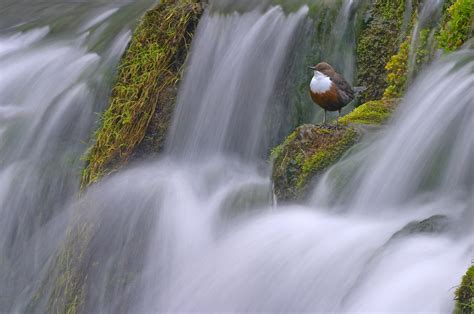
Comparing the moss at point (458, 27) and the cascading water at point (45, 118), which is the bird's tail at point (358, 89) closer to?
the moss at point (458, 27)

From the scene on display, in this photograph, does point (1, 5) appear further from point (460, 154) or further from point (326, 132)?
point (460, 154)

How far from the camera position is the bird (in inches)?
213

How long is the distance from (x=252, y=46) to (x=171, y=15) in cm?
66

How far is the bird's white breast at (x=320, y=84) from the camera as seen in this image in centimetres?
540

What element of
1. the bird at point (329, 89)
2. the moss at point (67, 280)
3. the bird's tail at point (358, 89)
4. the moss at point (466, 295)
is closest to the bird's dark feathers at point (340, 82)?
the bird at point (329, 89)

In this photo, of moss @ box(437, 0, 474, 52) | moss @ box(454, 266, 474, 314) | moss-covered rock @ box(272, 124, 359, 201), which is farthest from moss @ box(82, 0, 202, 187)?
moss @ box(454, 266, 474, 314)

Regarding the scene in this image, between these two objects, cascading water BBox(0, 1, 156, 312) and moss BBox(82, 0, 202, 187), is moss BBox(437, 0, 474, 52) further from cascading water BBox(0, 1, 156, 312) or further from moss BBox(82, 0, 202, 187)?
cascading water BBox(0, 1, 156, 312)

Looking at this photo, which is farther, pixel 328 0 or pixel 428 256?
pixel 328 0

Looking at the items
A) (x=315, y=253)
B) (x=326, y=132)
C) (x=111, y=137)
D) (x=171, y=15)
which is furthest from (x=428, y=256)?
(x=171, y=15)

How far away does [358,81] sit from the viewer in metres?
5.97

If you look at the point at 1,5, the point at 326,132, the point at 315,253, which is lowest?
the point at 315,253

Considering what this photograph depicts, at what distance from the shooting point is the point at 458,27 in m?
5.00

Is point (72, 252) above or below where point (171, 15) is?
below

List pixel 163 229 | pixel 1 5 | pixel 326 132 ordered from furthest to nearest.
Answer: pixel 1 5 → pixel 163 229 → pixel 326 132
